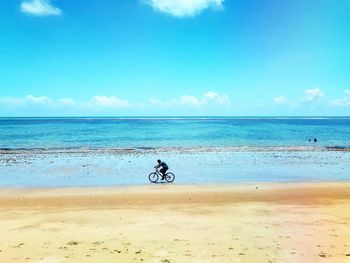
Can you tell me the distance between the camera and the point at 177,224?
1404 centimetres

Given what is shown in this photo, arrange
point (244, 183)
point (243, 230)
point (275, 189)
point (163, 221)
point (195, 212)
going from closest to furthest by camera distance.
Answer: point (243, 230) < point (163, 221) < point (195, 212) < point (275, 189) < point (244, 183)

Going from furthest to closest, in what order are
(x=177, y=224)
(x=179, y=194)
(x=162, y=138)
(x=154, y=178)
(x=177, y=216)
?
(x=162, y=138)
(x=154, y=178)
(x=179, y=194)
(x=177, y=216)
(x=177, y=224)

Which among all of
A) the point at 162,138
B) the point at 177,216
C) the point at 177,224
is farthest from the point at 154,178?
the point at 162,138

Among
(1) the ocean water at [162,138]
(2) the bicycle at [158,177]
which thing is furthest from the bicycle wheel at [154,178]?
(1) the ocean water at [162,138]

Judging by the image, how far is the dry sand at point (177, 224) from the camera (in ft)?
35.3

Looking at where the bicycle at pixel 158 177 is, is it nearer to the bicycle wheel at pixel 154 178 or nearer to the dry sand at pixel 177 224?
the bicycle wheel at pixel 154 178

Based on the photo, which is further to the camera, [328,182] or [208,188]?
[328,182]

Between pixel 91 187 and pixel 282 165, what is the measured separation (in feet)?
55.1

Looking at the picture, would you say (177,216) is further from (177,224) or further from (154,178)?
(154,178)

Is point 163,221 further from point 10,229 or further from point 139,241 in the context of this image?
point 10,229

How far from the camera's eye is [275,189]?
2139 cm

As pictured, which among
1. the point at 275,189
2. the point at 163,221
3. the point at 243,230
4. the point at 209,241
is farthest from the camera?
the point at 275,189

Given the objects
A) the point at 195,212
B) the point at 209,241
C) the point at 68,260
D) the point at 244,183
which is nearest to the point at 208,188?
the point at 244,183

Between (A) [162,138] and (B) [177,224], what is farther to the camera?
(A) [162,138]
